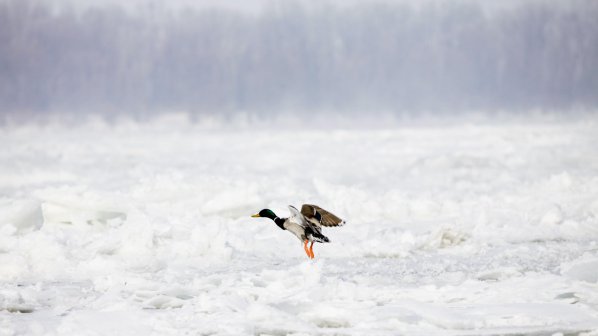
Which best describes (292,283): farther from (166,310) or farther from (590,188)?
(590,188)

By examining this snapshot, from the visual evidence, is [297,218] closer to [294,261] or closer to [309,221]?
[309,221]

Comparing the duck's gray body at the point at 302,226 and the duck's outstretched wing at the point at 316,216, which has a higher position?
the duck's outstretched wing at the point at 316,216

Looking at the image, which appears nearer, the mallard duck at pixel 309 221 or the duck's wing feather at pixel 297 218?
the duck's wing feather at pixel 297 218

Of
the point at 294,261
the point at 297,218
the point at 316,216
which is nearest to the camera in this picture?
the point at 297,218

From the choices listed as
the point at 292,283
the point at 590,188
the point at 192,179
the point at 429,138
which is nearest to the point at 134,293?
the point at 292,283

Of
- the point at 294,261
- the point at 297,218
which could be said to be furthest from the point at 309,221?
the point at 294,261

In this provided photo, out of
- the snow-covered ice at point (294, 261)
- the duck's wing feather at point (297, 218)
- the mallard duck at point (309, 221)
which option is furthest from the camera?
the mallard duck at point (309, 221)

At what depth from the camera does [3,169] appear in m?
25.4

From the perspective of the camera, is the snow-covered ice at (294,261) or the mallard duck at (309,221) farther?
the mallard duck at (309,221)

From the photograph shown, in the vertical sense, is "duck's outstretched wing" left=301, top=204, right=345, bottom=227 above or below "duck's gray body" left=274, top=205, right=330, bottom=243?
above

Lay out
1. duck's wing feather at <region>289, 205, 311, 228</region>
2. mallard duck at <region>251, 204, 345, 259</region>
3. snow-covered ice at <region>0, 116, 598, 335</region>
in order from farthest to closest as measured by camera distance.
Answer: mallard duck at <region>251, 204, 345, 259</region>
duck's wing feather at <region>289, 205, 311, 228</region>
snow-covered ice at <region>0, 116, 598, 335</region>

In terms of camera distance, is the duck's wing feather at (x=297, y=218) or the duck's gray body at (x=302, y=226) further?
the duck's gray body at (x=302, y=226)

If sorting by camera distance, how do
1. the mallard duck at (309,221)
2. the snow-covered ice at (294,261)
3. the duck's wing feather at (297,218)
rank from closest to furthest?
the snow-covered ice at (294,261), the duck's wing feather at (297,218), the mallard duck at (309,221)

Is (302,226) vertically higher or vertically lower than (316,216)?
lower
